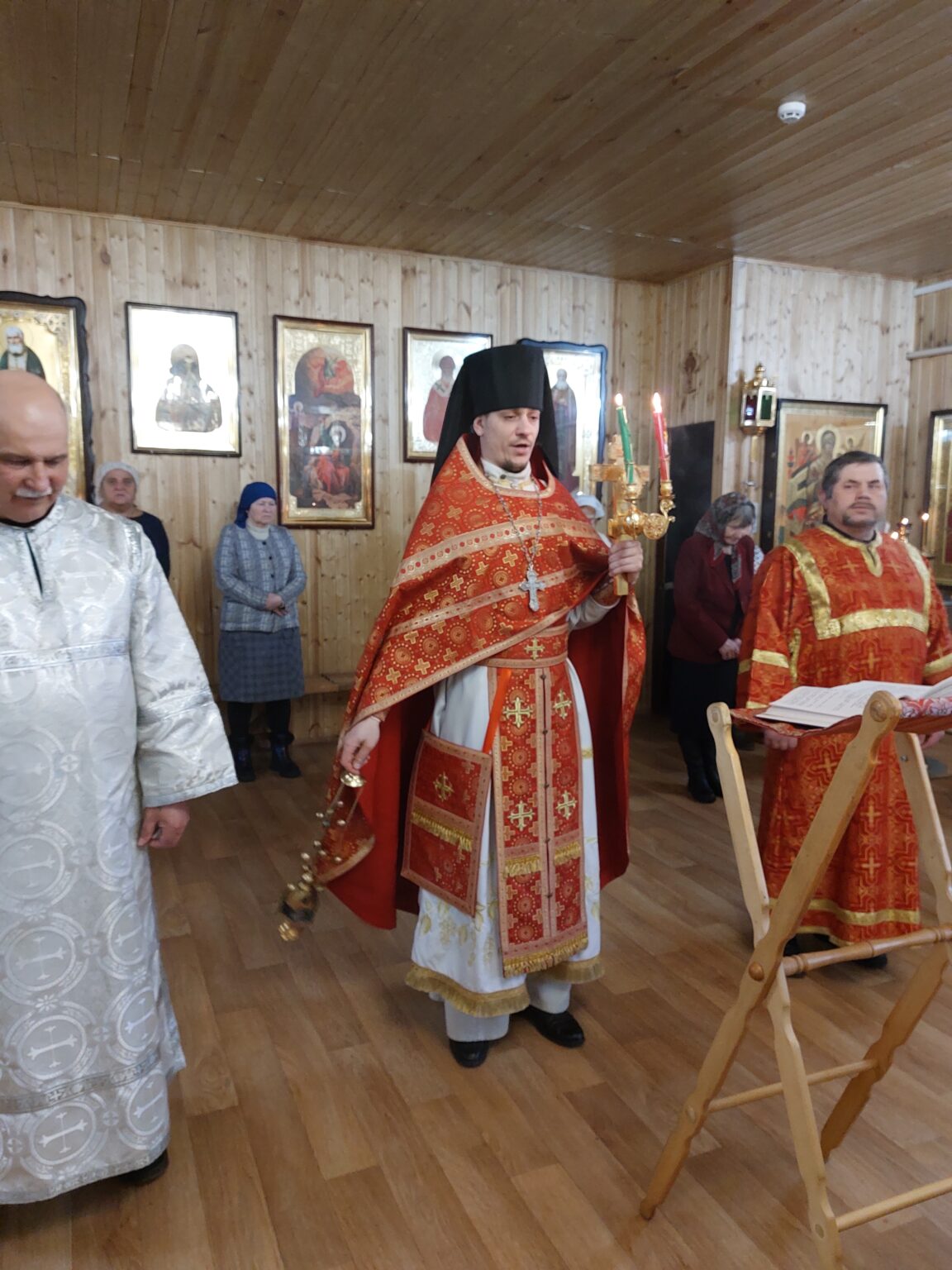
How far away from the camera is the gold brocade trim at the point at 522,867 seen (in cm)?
255

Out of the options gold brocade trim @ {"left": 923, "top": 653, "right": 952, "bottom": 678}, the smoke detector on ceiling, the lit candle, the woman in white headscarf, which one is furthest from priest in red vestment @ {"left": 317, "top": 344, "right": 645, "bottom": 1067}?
the woman in white headscarf

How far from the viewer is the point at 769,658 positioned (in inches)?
122

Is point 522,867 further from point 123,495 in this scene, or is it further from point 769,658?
point 123,495

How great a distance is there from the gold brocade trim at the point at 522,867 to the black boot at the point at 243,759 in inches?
128

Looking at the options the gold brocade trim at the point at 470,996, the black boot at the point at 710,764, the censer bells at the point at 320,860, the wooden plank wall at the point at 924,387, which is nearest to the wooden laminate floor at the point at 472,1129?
the gold brocade trim at the point at 470,996

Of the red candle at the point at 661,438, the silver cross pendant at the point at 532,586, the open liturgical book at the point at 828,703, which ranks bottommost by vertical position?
the open liturgical book at the point at 828,703

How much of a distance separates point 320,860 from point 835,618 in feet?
6.11

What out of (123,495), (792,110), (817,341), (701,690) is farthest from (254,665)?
(817,341)

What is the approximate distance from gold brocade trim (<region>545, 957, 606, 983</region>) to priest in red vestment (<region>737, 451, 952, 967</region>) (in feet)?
2.84

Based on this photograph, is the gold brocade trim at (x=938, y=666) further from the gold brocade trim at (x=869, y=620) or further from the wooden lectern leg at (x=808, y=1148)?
the wooden lectern leg at (x=808, y=1148)

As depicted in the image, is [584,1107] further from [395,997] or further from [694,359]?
[694,359]

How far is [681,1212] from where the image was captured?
2066 millimetres

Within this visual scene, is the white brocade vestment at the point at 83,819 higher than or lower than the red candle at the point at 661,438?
lower

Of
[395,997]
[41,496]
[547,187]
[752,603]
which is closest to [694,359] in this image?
[547,187]
